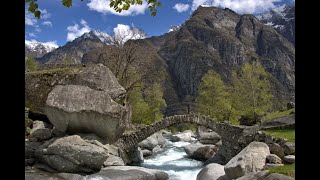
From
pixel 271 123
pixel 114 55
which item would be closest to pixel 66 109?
pixel 271 123

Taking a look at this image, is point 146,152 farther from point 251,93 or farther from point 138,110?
point 251,93

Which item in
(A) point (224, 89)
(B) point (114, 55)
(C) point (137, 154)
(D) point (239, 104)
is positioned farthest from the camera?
(A) point (224, 89)

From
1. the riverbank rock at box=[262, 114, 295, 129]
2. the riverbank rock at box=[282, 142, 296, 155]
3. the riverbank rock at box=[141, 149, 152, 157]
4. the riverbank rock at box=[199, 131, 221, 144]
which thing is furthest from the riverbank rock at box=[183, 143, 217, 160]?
the riverbank rock at box=[282, 142, 296, 155]

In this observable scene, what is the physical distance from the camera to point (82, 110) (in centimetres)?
2250

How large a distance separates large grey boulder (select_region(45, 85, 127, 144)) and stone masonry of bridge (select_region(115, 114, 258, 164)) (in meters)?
7.60

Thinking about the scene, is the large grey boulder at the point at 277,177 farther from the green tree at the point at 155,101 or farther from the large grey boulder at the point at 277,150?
the green tree at the point at 155,101

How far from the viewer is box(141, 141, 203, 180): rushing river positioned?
27.7m

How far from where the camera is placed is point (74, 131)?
23.0m

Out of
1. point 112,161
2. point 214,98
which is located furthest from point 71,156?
point 214,98

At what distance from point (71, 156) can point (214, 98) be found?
40.4m

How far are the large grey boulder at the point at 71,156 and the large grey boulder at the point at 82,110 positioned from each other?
8.06ft

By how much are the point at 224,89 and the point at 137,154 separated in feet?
93.9
